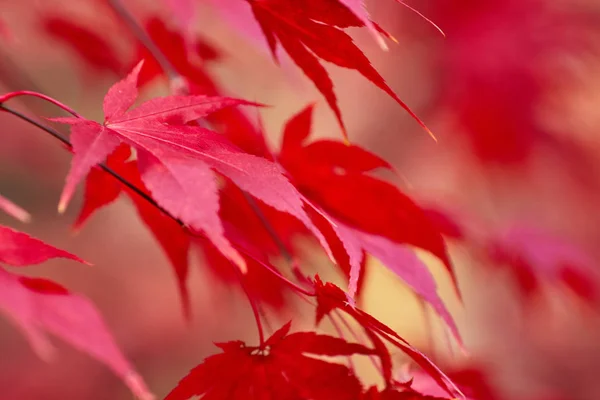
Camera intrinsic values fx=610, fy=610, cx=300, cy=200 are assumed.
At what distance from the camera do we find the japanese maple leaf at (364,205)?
50 cm

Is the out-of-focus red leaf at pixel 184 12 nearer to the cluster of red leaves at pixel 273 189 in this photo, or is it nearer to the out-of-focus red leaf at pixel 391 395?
the cluster of red leaves at pixel 273 189

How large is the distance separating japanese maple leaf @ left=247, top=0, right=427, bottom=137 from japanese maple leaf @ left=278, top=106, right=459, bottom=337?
0.39 feet

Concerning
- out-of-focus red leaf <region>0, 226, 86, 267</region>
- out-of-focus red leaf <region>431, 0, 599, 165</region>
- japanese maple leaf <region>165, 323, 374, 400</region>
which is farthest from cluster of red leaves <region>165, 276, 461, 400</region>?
out-of-focus red leaf <region>431, 0, 599, 165</region>

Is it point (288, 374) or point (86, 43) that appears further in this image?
point (86, 43)

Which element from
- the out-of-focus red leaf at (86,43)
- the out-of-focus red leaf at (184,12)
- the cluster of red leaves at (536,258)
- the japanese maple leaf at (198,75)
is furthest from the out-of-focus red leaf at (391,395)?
the out-of-focus red leaf at (86,43)

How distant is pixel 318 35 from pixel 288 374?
0.23m

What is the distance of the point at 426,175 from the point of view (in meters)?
2.13

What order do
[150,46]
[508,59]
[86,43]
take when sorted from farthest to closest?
1. [508,59]
2. [86,43]
3. [150,46]

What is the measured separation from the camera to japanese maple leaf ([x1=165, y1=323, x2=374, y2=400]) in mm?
407

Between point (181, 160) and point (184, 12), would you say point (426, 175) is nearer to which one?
point (184, 12)

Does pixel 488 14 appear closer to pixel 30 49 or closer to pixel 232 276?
pixel 232 276

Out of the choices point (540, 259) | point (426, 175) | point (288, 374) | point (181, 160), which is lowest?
point (426, 175)

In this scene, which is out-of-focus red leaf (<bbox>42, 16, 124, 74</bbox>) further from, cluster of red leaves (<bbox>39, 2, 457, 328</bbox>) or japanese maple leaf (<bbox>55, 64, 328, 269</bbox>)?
japanese maple leaf (<bbox>55, 64, 328, 269</bbox>)

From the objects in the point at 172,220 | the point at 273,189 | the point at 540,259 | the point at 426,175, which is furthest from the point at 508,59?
the point at 273,189
